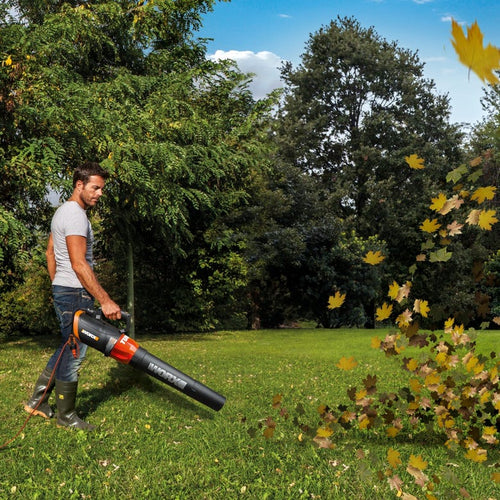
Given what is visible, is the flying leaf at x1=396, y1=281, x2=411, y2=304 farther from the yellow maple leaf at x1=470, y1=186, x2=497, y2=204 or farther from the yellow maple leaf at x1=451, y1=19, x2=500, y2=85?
the yellow maple leaf at x1=451, y1=19, x2=500, y2=85

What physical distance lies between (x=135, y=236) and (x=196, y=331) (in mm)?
3813

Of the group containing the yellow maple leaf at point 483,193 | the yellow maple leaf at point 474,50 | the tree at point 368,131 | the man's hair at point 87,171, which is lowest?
the yellow maple leaf at point 483,193

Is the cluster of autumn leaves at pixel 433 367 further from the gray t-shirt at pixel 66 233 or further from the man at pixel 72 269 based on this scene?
the gray t-shirt at pixel 66 233

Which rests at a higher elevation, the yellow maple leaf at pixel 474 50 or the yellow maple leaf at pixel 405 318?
A: the yellow maple leaf at pixel 474 50

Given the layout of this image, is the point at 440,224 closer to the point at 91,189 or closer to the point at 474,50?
the point at 474,50

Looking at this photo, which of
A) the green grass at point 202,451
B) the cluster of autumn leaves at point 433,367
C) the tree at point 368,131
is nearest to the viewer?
the cluster of autumn leaves at point 433,367

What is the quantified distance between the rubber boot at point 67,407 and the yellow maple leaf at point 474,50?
4560mm

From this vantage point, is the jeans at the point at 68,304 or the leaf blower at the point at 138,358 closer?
the leaf blower at the point at 138,358

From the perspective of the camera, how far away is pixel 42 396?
5.22 metres

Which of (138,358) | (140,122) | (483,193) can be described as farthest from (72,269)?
(140,122)

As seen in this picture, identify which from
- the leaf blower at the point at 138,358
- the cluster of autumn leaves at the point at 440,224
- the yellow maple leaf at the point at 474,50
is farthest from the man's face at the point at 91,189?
the yellow maple leaf at the point at 474,50

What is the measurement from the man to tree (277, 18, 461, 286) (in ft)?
62.3

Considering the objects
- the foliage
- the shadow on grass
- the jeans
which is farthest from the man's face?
the foliage

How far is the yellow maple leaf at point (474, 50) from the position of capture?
3.11 feet
